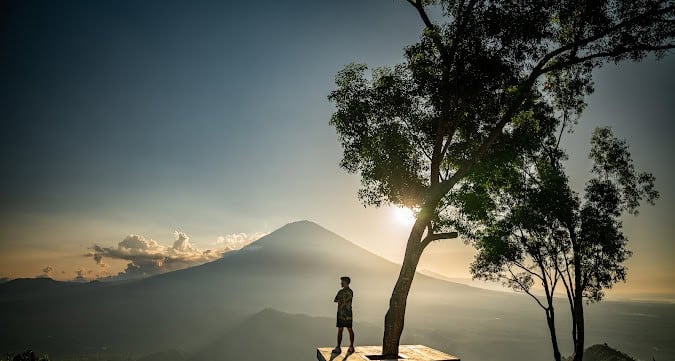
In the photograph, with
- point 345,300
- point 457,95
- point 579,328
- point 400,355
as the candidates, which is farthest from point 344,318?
point 579,328

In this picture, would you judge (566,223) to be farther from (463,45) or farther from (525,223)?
(463,45)

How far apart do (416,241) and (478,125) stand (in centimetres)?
537

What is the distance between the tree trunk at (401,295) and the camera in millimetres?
11924

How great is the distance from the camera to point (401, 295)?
12492mm

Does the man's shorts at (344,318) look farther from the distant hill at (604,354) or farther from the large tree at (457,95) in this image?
the distant hill at (604,354)

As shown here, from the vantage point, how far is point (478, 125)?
14445 millimetres

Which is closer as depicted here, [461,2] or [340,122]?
[461,2]

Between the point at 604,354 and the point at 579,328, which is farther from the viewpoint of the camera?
the point at 604,354

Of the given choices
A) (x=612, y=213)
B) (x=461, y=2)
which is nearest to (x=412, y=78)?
(x=461, y=2)

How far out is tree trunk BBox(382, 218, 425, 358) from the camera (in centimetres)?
1192

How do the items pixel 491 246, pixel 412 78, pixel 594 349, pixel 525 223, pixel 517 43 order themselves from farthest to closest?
pixel 594 349
pixel 525 223
pixel 491 246
pixel 412 78
pixel 517 43

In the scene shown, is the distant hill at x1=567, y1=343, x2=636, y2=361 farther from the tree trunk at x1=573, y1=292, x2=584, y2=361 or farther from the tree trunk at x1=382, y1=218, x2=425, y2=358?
the tree trunk at x1=382, y1=218, x2=425, y2=358

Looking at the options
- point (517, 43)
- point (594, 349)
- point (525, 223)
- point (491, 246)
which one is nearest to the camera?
point (517, 43)

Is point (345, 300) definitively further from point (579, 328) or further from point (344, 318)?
point (579, 328)
